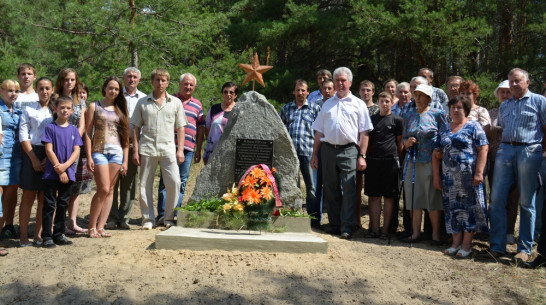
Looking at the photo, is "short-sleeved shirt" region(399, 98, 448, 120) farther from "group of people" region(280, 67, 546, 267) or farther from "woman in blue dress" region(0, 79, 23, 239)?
"woman in blue dress" region(0, 79, 23, 239)

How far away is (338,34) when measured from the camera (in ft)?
40.2

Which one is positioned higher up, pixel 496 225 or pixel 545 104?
pixel 545 104

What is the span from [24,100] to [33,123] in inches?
19.5

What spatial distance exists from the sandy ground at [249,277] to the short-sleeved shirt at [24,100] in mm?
1512

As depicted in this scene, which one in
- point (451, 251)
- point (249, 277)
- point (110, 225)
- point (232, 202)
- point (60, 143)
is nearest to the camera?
point (249, 277)

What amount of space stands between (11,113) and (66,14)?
4497mm

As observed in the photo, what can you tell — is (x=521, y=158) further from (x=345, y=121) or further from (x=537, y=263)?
(x=345, y=121)

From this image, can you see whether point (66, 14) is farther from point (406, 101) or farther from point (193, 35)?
point (406, 101)

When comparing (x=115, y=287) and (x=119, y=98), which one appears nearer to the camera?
(x=115, y=287)

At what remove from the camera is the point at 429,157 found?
5523 mm

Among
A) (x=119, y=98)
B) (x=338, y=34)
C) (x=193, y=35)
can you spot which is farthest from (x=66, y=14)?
(x=338, y=34)

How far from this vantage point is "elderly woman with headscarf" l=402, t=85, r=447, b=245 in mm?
5508

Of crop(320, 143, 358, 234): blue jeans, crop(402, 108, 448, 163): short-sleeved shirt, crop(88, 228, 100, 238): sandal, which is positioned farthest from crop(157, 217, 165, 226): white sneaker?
crop(402, 108, 448, 163): short-sleeved shirt

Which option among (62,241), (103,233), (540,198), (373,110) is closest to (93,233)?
(103,233)
